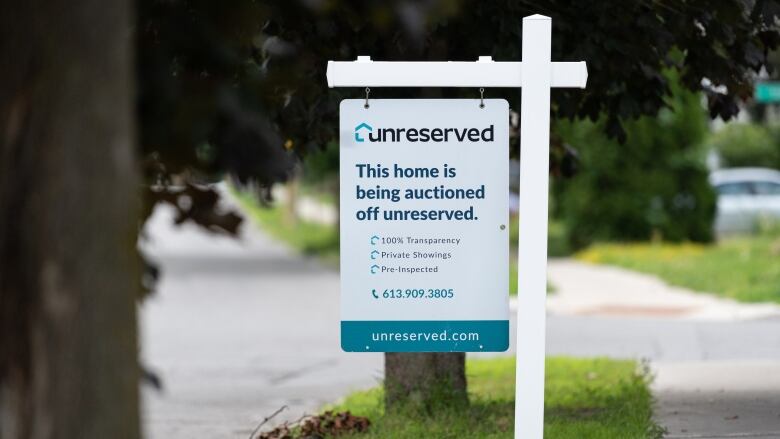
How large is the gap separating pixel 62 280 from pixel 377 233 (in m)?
3.37

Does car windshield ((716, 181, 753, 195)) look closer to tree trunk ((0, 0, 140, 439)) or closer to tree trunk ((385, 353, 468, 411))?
tree trunk ((385, 353, 468, 411))

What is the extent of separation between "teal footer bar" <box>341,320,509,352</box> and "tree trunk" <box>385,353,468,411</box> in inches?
79.3

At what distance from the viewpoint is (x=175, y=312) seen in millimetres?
18641

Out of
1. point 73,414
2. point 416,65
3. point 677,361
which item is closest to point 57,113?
point 73,414

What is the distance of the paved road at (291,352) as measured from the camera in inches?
386

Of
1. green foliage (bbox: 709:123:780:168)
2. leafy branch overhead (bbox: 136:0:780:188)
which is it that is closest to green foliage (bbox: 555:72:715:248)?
green foliage (bbox: 709:123:780:168)

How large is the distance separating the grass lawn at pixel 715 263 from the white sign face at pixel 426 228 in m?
11.6

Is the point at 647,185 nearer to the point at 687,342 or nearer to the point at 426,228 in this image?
the point at 687,342

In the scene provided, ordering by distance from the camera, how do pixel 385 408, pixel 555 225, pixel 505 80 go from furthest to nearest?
1. pixel 555 225
2. pixel 385 408
3. pixel 505 80

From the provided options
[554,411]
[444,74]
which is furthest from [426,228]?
[554,411]

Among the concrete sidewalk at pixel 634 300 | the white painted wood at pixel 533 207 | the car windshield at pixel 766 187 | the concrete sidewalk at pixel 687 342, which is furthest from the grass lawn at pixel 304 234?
the white painted wood at pixel 533 207

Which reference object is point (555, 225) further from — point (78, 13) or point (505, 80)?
point (78, 13)

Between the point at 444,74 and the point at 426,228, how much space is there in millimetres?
695

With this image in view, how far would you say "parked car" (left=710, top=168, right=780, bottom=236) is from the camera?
29.7m
